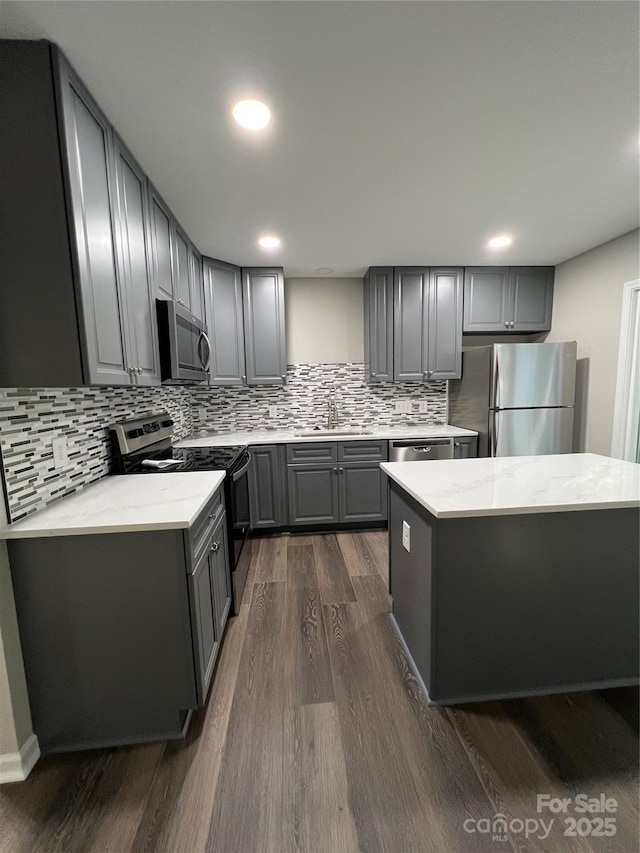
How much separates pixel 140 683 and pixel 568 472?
2.05m

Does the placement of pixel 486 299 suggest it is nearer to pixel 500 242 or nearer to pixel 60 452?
pixel 500 242

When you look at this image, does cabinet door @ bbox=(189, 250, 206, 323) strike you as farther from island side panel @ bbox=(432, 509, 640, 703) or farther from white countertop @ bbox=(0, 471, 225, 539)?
island side panel @ bbox=(432, 509, 640, 703)

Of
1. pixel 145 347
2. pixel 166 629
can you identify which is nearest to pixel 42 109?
pixel 145 347

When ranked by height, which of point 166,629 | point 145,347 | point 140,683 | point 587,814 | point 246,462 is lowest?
point 587,814

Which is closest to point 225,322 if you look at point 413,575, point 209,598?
point 209,598

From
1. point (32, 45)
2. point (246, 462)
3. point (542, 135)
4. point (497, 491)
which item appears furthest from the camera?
point (246, 462)

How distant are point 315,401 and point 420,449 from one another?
1.17m

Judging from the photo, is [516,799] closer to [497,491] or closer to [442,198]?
[497,491]

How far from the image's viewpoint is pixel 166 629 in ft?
A: 4.10

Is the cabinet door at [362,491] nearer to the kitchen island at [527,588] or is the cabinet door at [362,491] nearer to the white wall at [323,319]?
the white wall at [323,319]

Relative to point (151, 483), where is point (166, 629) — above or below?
below

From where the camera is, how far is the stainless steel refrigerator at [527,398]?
2867mm

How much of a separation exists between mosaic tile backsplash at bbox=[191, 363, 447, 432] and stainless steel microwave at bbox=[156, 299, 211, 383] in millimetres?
1117

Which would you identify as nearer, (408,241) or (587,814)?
(587,814)
